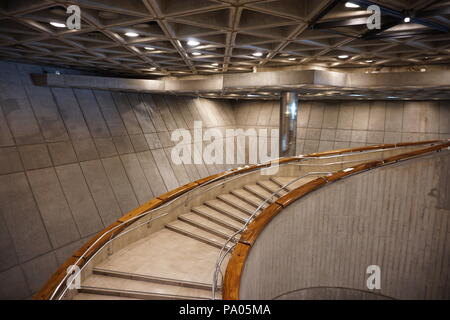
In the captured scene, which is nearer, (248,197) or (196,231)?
(196,231)

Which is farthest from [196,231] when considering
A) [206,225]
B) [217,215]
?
[217,215]

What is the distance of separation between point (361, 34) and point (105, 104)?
416 inches

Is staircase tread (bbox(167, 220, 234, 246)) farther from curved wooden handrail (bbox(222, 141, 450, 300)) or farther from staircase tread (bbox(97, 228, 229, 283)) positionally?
curved wooden handrail (bbox(222, 141, 450, 300))

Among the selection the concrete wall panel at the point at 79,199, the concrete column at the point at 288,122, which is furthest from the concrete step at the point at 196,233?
the concrete column at the point at 288,122

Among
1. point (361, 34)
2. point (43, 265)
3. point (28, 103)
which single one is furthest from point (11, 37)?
point (361, 34)

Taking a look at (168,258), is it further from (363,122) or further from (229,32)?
(363,122)

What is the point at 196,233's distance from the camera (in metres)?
5.79

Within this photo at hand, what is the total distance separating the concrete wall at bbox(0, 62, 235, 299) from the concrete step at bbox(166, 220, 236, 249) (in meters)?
4.75

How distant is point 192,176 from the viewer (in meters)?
13.7

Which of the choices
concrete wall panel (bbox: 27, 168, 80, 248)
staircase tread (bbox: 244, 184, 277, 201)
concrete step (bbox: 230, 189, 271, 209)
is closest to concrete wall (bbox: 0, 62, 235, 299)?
concrete wall panel (bbox: 27, 168, 80, 248)

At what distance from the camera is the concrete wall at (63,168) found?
7.84 m

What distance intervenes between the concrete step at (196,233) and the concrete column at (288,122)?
261 inches

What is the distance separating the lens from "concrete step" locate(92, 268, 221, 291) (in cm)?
422

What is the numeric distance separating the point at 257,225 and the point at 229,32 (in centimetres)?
435
